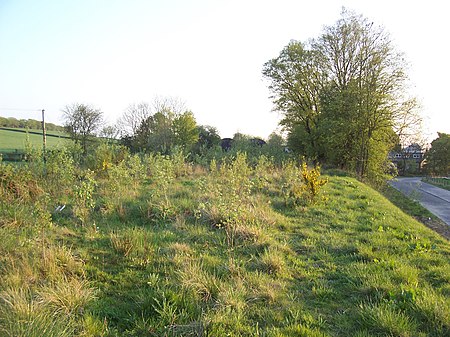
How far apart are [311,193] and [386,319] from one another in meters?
6.01

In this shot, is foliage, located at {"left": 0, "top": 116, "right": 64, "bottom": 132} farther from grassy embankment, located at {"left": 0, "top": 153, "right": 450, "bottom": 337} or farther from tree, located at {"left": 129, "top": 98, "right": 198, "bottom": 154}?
grassy embankment, located at {"left": 0, "top": 153, "right": 450, "bottom": 337}

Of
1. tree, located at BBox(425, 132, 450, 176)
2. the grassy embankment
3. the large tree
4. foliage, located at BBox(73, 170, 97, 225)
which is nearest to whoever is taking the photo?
the grassy embankment

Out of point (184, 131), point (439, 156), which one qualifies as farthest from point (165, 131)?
point (439, 156)

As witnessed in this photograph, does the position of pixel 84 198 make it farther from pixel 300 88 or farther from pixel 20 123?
pixel 20 123

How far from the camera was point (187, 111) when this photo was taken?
37.2 metres

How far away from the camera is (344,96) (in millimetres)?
20844

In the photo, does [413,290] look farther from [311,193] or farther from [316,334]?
[311,193]

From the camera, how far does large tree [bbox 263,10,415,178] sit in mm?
19875

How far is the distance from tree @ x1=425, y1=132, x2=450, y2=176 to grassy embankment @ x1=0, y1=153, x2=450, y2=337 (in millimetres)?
51185

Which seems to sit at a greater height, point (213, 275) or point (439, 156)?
point (439, 156)

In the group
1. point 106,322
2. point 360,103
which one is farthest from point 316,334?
point 360,103

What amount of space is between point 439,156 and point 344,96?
128 feet

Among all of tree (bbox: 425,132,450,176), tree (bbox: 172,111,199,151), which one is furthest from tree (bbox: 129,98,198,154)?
tree (bbox: 425,132,450,176)

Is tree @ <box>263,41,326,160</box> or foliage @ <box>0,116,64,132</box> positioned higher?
tree @ <box>263,41,326,160</box>
